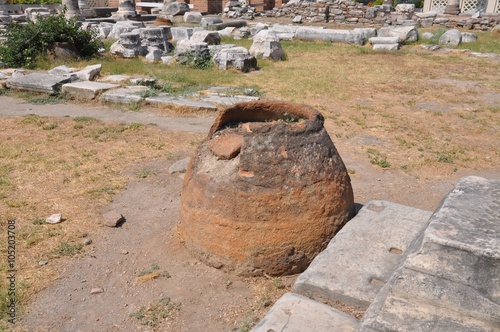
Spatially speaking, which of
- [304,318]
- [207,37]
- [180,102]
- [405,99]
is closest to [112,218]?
[304,318]

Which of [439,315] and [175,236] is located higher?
[439,315]

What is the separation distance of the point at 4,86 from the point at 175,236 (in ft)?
23.8

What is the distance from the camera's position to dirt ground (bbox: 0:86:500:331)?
2914 millimetres

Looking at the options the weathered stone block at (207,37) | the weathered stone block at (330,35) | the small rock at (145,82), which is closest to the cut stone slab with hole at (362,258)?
the small rock at (145,82)

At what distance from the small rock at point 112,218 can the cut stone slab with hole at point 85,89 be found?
16.0 feet

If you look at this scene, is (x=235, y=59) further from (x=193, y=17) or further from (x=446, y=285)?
(x=193, y=17)

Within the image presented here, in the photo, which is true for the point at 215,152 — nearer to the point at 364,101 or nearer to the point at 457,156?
the point at 457,156

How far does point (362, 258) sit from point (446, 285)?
0.88 m

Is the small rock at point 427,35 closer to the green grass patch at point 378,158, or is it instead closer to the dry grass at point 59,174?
the green grass patch at point 378,158

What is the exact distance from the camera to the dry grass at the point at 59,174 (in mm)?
3678

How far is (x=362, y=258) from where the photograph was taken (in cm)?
293

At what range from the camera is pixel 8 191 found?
15.4 feet

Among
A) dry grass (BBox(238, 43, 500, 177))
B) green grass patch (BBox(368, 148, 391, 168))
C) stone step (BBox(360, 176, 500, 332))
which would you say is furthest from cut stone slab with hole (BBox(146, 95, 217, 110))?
stone step (BBox(360, 176, 500, 332))

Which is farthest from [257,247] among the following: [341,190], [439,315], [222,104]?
[222,104]
